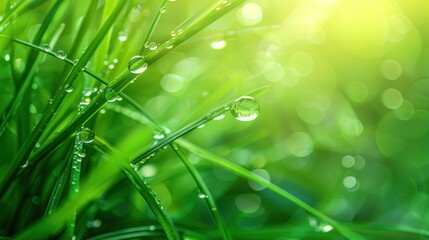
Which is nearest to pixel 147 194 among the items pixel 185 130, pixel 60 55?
pixel 185 130

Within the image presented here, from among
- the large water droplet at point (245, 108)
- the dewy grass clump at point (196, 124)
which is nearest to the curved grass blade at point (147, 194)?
the dewy grass clump at point (196, 124)

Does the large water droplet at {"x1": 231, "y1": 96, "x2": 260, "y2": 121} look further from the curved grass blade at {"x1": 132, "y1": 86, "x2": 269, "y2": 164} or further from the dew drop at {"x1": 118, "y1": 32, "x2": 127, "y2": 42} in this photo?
the dew drop at {"x1": 118, "y1": 32, "x2": 127, "y2": 42}

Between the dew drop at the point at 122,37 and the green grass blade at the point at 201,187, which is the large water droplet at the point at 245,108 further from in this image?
the dew drop at the point at 122,37

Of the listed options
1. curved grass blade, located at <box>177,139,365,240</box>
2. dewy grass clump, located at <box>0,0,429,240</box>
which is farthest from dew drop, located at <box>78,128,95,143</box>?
curved grass blade, located at <box>177,139,365,240</box>

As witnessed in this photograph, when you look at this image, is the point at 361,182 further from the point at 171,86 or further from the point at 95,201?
the point at 95,201

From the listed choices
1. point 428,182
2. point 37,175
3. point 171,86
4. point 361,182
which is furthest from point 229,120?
point 37,175

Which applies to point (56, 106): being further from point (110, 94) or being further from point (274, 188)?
point (274, 188)

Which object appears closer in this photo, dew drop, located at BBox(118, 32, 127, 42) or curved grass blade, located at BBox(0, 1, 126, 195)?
curved grass blade, located at BBox(0, 1, 126, 195)

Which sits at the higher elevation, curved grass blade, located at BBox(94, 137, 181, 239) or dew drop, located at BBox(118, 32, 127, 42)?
dew drop, located at BBox(118, 32, 127, 42)
